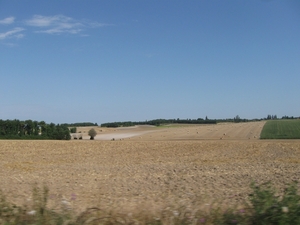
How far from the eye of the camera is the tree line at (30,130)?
59.0 metres

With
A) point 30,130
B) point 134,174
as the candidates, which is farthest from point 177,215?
point 30,130

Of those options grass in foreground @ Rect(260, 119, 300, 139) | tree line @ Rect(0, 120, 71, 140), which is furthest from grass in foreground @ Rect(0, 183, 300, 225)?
tree line @ Rect(0, 120, 71, 140)

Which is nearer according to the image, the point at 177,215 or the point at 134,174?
the point at 177,215

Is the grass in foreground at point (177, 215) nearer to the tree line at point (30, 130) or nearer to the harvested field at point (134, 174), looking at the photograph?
the harvested field at point (134, 174)

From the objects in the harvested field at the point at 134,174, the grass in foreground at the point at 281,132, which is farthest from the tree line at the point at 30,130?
the grass in foreground at the point at 281,132

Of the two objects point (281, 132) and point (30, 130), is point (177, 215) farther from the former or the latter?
point (281, 132)

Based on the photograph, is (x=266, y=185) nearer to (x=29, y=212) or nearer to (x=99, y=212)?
(x=99, y=212)

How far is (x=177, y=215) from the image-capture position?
439 centimetres

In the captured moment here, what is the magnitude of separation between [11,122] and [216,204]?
196 feet

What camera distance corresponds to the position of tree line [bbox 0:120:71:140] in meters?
59.0

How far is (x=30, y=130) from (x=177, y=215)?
59.9m

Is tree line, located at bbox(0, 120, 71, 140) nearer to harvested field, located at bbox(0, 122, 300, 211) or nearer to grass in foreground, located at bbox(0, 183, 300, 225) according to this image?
harvested field, located at bbox(0, 122, 300, 211)

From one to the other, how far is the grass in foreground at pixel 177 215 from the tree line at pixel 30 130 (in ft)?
187

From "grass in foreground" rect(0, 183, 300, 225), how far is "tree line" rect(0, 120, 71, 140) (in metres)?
57.0
